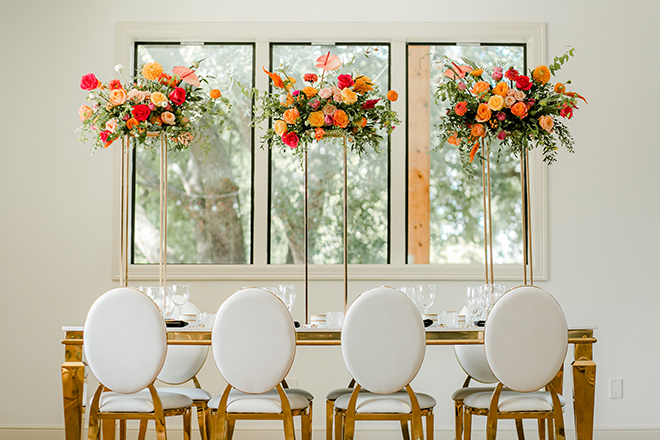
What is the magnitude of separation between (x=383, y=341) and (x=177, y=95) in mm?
1394

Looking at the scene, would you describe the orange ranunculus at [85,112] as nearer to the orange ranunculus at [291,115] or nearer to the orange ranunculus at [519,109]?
the orange ranunculus at [291,115]

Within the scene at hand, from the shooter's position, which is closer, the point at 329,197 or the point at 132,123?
the point at 132,123

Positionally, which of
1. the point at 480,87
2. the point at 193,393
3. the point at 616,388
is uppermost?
the point at 480,87

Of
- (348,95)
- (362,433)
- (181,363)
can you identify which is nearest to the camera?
(348,95)

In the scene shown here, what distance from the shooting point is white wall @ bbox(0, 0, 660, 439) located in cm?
331

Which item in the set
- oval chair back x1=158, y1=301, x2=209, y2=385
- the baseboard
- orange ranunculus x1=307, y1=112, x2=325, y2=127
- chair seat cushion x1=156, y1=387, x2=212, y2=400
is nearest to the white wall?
the baseboard

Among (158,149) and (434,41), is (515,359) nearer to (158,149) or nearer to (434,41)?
(434,41)

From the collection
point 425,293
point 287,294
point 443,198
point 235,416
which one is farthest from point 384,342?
point 443,198

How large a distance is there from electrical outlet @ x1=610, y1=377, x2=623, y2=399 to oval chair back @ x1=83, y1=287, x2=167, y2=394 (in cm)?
253

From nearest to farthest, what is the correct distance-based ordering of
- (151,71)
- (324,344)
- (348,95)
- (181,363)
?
(324,344) → (348,95) → (151,71) → (181,363)

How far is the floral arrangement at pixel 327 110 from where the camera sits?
2502 mm

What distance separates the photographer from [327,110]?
2.52 meters

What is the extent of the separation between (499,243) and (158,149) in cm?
214

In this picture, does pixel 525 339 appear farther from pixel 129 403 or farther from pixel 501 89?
pixel 129 403
